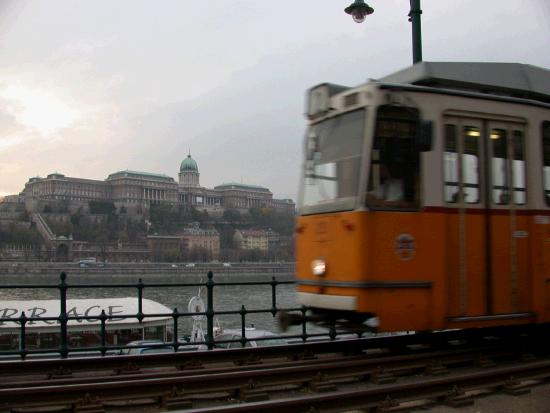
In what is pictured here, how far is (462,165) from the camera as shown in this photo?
6.98 meters

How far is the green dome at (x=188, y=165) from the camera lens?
189 m

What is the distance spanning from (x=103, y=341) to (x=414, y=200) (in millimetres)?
4555

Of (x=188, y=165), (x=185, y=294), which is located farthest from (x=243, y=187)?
(x=185, y=294)

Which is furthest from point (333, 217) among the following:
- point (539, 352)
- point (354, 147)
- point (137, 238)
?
point (137, 238)

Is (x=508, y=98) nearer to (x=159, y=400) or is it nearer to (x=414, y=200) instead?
(x=414, y=200)

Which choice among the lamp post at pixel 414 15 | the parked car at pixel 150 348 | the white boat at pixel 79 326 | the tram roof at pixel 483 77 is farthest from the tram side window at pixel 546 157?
the white boat at pixel 79 326

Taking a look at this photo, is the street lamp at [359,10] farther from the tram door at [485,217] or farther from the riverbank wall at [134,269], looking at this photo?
the riverbank wall at [134,269]

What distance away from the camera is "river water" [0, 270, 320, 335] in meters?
29.5

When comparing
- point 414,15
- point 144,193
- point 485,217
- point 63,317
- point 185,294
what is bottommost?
point 185,294

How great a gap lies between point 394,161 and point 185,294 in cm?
4029

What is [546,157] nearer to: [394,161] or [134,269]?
[394,161]

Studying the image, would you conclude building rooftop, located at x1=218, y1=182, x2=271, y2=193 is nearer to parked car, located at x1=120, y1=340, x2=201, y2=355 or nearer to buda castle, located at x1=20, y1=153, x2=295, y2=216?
buda castle, located at x1=20, y1=153, x2=295, y2=216

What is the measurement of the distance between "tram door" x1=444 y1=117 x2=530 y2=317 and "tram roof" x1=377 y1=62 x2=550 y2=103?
546 mm

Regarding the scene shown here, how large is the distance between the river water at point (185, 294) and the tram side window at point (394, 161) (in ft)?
12.7
